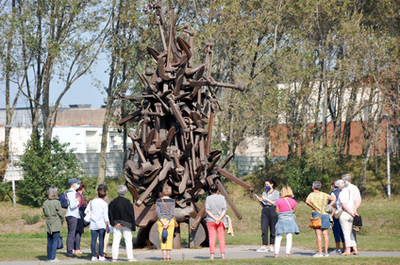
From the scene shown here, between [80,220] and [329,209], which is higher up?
[329,209]

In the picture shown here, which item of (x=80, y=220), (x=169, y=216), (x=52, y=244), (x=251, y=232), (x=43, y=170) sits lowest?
(x=251, y=232)

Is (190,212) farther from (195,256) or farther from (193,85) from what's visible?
(193,85)

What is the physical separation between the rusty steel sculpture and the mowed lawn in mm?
2063

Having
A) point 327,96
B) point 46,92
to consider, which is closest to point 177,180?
point 46,92

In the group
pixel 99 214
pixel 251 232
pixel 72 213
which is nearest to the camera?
pixel 99 214

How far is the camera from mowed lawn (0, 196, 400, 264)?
490 inches

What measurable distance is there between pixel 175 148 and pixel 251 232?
24.4 ft

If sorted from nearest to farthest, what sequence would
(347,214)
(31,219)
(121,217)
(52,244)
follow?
(121,217) < (52,244) < (347,214) < (31,219)

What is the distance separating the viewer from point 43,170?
1031 inches

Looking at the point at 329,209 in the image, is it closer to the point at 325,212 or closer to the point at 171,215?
the point at 325,212

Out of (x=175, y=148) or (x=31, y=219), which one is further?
(x=31, y=219)

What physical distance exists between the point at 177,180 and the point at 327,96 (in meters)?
18.1

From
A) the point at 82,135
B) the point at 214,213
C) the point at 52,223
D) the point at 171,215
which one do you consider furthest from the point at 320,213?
the point at 82,135

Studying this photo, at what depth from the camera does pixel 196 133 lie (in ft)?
46.1
